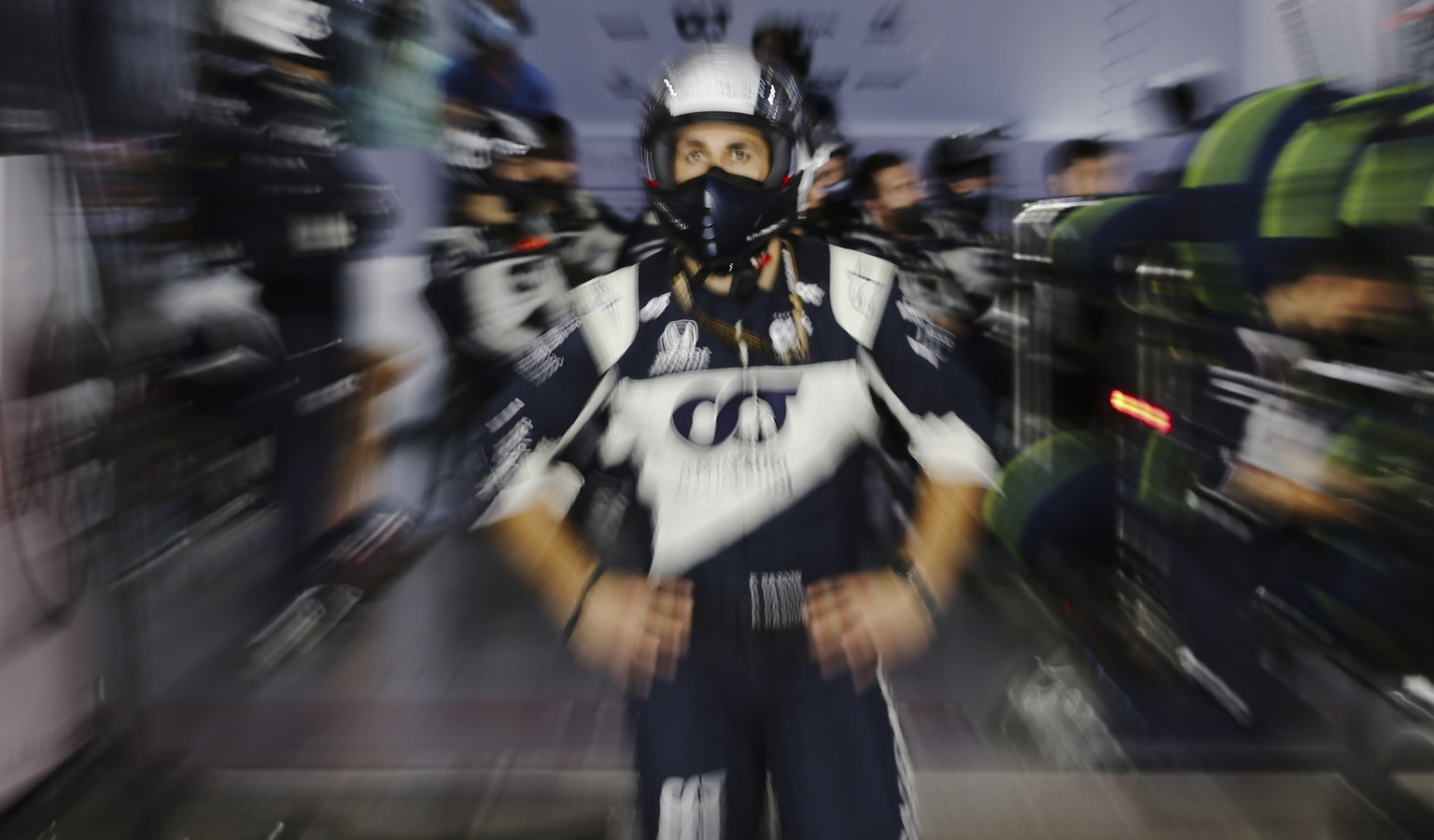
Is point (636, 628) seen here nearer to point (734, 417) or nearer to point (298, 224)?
point (734, 417)

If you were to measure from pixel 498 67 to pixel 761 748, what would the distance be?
302cm

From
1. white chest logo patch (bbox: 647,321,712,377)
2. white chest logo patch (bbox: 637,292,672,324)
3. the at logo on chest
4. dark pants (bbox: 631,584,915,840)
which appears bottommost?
dark pants (bbox: 631,584,915,840)

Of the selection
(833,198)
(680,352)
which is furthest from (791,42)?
(680,352)

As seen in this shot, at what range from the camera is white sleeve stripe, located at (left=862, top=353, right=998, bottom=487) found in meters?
1.31

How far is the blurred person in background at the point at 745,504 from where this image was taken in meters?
1.28

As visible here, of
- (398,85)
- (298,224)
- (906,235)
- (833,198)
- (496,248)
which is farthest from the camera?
(906,235)

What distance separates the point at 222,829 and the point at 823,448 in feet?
6.76

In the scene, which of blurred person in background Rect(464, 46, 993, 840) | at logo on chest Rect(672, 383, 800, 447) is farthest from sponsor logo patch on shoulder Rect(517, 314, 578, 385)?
at logo on chest Rect(672, 383, 800, 447)

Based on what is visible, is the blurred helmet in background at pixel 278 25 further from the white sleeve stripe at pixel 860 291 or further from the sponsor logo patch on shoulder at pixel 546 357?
the white sleeve stripe at pixel 860 291

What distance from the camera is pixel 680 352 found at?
1.35 metres

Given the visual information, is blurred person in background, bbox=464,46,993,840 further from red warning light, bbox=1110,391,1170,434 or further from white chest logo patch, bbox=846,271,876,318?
red warning light, bbox=1110,391,1170,434

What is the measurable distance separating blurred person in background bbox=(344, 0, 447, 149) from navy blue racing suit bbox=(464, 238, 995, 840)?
255 cm

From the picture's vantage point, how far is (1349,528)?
194cm

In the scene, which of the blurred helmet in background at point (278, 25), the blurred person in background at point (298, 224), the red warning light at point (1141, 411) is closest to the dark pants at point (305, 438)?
the blurred person in background at point (298, 224)
